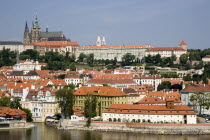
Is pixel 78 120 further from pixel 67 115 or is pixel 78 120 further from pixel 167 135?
pixel 167 135

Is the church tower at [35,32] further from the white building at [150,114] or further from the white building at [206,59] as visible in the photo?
the white building at [150,114]

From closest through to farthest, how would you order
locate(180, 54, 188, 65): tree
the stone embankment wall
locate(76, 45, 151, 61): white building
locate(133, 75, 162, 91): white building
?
the stone embankment wall, locate(133, 75, 162, 91): white building, locate(180, 54, 188, 65): tree, locate(76, 45, 151, 61): white building

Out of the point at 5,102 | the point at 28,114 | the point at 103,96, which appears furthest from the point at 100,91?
the point at 5,102

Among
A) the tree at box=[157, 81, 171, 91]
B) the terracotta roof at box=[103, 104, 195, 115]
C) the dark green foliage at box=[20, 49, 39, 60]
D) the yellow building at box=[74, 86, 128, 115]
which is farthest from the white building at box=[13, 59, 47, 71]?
the terracotta roof at box=[103, 104, 195, 115]

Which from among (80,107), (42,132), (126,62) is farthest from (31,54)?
(42,132)

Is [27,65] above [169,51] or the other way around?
the other way around

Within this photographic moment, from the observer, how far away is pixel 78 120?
4978 centimetres

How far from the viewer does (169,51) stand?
128 m

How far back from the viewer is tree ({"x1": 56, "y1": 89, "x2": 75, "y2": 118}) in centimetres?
5116

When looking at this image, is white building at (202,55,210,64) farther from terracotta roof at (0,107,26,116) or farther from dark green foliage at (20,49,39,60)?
terracotta roof at (0,107,26,116)

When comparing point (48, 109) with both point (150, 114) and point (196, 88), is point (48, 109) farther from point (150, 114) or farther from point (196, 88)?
point (196, 88)

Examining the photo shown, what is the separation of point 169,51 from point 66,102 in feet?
256

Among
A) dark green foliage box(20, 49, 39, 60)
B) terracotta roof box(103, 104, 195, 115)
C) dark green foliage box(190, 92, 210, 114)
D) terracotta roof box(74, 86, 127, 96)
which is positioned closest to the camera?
terracotta roof box(103, 104, 195, 115)

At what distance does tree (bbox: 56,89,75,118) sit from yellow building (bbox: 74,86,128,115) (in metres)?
3.03
